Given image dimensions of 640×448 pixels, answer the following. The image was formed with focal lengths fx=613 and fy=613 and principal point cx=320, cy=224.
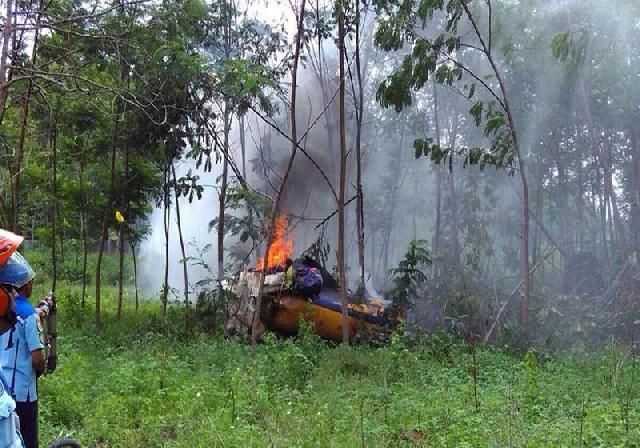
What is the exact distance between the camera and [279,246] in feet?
42.0

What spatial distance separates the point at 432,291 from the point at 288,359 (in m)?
6.50

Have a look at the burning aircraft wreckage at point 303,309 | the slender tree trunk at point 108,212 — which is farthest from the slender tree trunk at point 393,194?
the slender tree trunk at point 108,212

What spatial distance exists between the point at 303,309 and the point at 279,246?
2.66m

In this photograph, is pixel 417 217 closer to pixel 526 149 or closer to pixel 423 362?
pixel 526 149

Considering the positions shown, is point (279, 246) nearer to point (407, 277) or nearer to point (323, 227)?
point (323, 227)

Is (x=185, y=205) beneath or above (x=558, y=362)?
above

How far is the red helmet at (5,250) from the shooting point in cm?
183

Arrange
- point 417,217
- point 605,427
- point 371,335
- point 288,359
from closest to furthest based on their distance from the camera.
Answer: point 605,427 → point 288,359 → point 371,335 → point 417,217

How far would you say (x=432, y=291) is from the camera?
43.3 ft

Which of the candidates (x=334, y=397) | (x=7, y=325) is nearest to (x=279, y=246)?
(x=334, y=397)

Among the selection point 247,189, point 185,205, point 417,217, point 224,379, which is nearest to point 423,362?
point 224,379

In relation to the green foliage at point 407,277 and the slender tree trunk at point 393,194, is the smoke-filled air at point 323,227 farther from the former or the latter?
the slender tree trunk at point 393,194

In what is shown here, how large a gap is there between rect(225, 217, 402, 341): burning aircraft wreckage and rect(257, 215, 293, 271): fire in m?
1.25

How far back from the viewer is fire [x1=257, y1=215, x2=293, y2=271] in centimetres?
1224
